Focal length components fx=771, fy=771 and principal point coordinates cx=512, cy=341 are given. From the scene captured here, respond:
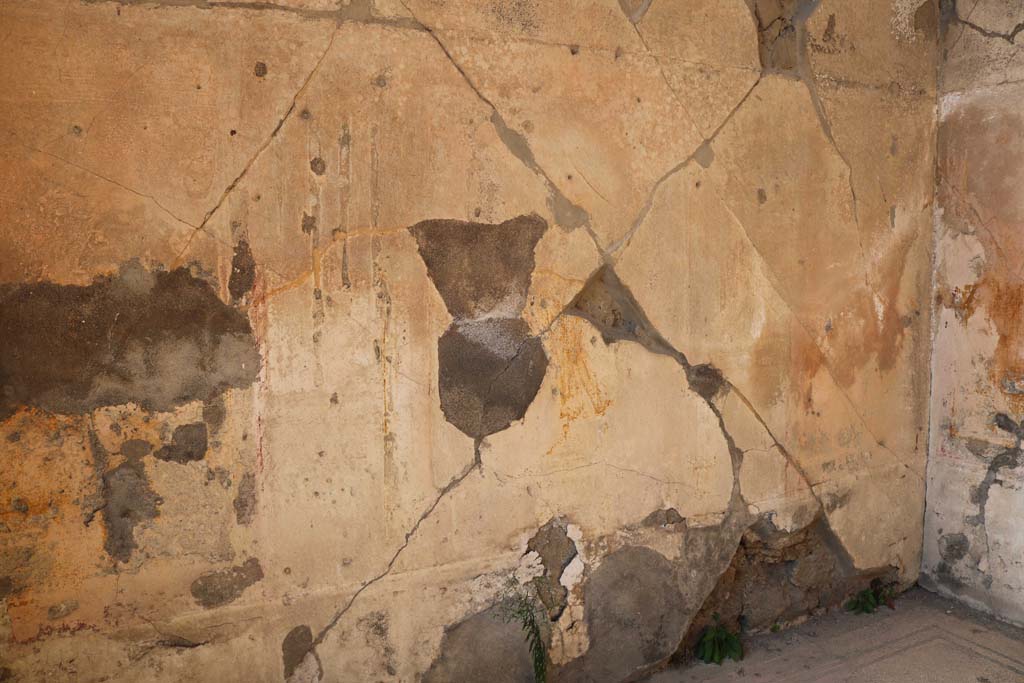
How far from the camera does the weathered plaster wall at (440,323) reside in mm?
1607

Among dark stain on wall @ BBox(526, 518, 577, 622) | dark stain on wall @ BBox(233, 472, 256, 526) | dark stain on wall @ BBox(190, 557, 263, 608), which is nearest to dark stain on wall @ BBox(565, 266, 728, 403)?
dark stain on wall @ BBox(526, 518, 577, 622)

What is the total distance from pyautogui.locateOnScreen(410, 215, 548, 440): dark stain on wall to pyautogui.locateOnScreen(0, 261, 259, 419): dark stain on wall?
48 cm

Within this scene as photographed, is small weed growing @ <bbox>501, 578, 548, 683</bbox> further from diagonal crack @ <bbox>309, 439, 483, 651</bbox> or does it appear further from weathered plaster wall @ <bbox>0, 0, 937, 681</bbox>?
diagonal crack @ <bbox>309, 439, 483, 651</bbox>

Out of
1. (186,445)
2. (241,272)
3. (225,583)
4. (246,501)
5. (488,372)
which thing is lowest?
(225,583)

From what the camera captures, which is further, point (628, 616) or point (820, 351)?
point (820, 351)

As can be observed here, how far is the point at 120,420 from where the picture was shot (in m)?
1.64

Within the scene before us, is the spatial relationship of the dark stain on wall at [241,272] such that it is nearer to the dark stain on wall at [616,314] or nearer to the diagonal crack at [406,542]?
the diagonal crack at [406,542]

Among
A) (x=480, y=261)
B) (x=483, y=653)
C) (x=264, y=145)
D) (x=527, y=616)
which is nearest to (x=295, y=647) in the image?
(x=483, y=653)

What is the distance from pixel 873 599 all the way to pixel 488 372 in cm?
177

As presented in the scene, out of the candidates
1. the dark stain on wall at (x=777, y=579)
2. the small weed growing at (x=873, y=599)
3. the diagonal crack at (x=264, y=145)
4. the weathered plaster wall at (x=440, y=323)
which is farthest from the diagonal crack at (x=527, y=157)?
the small weed growing at (x=873, y=599)

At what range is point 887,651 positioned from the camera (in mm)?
2500

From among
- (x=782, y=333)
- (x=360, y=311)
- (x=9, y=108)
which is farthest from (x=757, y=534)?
(x=9, y=108)

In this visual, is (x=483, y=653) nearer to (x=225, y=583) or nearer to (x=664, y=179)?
(x=225, y=583)

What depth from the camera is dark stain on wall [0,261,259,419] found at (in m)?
1.55
